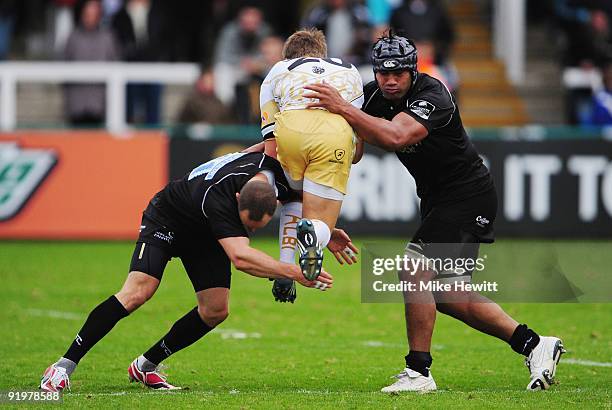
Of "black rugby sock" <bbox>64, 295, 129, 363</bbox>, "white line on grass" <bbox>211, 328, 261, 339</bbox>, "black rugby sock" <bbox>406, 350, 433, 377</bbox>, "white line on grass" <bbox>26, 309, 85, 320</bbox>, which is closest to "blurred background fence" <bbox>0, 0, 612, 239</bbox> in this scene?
"white line on grass" <bbox>26, 309, 85, 320</bbox>

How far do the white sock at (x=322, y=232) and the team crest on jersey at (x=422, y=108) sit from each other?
1.06 metres

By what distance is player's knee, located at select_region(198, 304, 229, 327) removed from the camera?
Answer: 948 cm

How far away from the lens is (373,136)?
9.07m

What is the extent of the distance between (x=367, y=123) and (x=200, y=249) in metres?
1.55

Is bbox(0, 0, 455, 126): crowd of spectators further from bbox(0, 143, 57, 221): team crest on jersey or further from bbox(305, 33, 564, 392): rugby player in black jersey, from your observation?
bbox(305, 33, 564, 392): rugby player in black jersey

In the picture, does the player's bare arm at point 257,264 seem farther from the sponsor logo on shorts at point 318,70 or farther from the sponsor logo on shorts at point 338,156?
the sponsor logo on shorts at point 318,70

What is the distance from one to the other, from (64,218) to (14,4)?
6.77m

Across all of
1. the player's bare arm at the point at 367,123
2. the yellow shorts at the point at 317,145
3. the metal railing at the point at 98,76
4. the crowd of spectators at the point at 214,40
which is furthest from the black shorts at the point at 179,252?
the metal railing at the point at 98,76

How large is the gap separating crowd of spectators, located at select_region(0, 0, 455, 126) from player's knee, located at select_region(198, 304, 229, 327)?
10335 millimetres

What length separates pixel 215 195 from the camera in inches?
346

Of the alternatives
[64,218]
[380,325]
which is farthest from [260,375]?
[64,218]

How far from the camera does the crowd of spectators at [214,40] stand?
20.7 m

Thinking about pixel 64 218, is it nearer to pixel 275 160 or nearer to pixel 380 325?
pixel 380 325

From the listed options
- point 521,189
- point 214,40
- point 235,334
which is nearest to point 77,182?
point 214,40
